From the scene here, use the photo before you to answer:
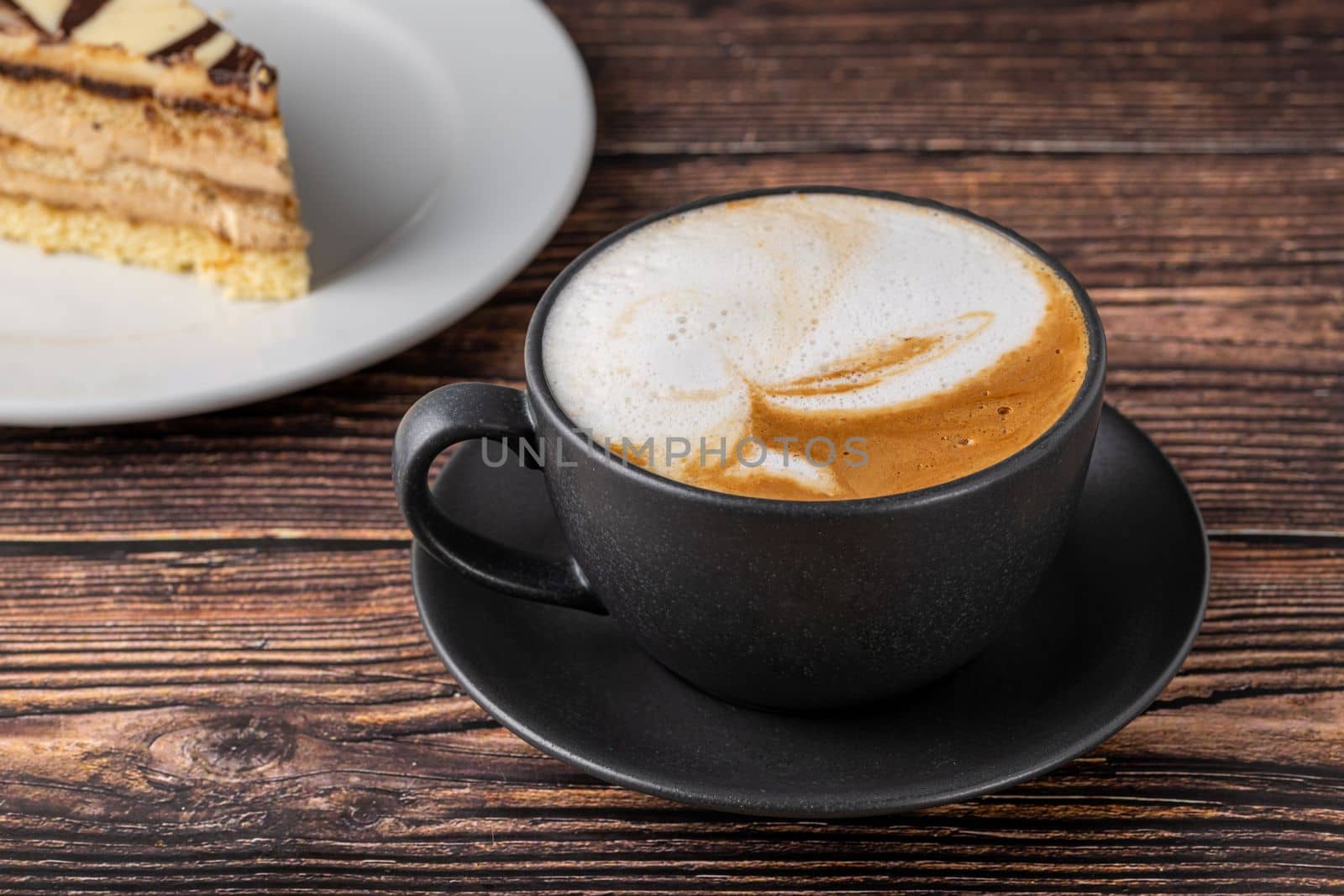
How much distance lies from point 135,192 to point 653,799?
3.66 feet

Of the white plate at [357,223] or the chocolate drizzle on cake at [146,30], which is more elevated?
the chocolate drizzle on cake at [146,30]

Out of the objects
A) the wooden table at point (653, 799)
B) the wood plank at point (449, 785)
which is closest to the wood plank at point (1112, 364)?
the wooden table at point (653, 799)

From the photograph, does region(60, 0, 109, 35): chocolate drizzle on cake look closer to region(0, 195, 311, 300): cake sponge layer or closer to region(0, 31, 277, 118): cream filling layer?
region(0, 31, 277, 118): cream filling layer

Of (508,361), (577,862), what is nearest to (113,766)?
(577,862)

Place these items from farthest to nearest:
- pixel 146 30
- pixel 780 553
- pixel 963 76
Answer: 1. pixel 963 76
2. pixel 146 30
3. pixel 780 553

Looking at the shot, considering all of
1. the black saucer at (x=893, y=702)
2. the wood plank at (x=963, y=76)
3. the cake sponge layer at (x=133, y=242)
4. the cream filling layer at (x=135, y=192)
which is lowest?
the cake sponge layer at (x=133, y=242)

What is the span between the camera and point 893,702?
84 centimetres

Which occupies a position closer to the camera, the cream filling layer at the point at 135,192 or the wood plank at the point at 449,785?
the wood plank at the point at 449,785

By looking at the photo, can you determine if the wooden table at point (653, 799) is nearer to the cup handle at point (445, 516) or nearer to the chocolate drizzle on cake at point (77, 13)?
the cup handle at point (445, 516)

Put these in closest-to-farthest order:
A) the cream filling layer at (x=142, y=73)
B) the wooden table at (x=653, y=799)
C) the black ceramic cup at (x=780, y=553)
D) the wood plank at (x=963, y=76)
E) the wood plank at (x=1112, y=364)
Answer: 1. the black ceramic cup at (x=780, y=553)
2. the wooden table at (x=653, y=799)
3. the wood plank at (x=1112, y=364)
4. the cream filling layer at (x=142, y=73)
5. the wood plank at (x=963, y=76)

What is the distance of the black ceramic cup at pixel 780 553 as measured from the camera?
2.37ft

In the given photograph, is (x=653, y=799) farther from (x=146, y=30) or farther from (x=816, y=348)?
(x=146, y=30)

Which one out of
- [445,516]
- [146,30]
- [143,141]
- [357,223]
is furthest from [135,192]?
[445,516]

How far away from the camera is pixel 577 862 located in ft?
2.73
